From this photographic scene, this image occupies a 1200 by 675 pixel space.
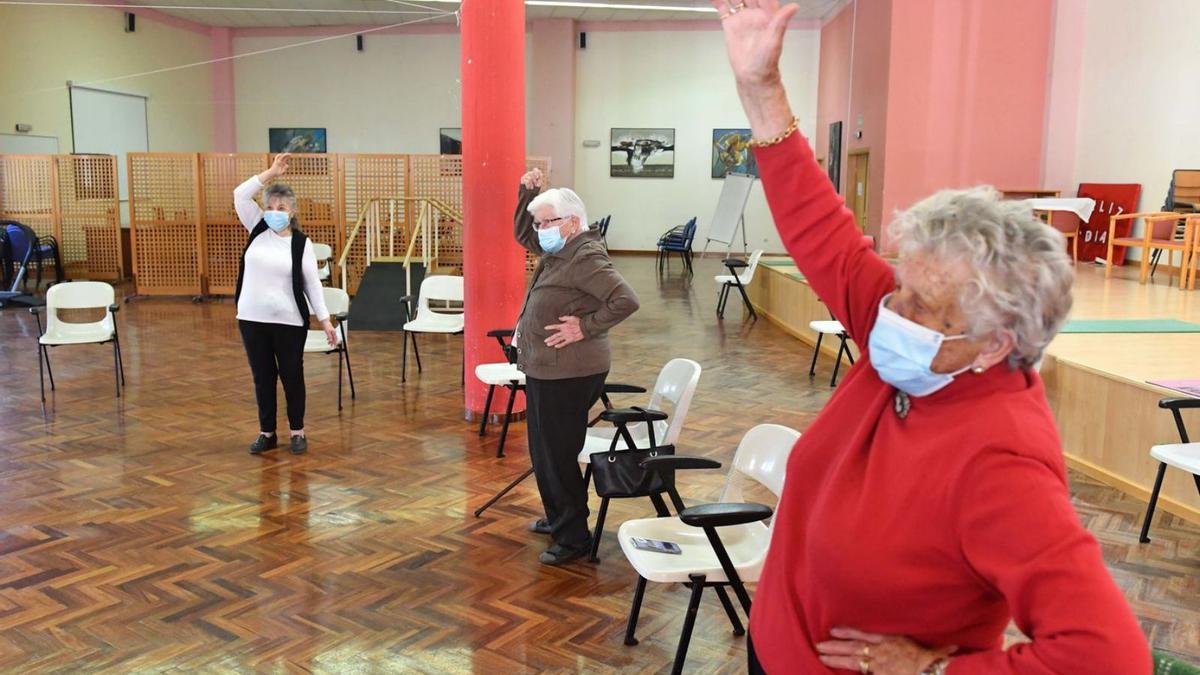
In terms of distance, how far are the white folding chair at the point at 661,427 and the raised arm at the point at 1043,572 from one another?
248 cm

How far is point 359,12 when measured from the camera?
17.5m

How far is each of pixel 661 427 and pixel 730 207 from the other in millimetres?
10797

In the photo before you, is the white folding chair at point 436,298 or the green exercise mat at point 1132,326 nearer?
the green exercise mat at point 1132,326

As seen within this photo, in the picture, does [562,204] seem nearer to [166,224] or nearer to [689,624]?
[689,624]

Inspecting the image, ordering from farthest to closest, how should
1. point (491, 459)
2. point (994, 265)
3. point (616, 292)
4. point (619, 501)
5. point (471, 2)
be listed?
point (471, 2) → point (491, 459) → point (619, 501) → point (616, 292) → point (994, 265)

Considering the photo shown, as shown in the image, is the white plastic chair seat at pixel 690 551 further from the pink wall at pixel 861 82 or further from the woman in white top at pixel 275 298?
the pink wall at pixel 861 82

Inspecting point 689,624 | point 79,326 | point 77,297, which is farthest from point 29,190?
point 689,624

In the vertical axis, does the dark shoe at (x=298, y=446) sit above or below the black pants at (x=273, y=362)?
below

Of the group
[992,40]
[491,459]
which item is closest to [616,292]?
[491,459]

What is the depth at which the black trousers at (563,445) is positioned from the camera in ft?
13.1

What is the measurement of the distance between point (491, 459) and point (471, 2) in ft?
9.48

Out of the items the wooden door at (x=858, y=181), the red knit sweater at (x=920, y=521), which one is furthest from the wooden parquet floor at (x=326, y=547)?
the wooden door at (x=858, y=181)

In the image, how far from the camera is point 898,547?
128 centimetres

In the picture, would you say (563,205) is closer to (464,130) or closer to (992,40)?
(464,130)
